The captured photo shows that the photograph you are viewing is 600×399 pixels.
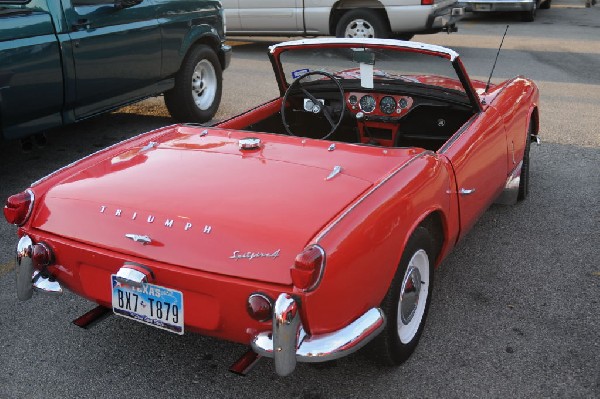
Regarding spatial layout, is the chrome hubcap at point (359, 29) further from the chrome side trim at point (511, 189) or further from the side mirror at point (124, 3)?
the chrome side trim at point (511, 189)

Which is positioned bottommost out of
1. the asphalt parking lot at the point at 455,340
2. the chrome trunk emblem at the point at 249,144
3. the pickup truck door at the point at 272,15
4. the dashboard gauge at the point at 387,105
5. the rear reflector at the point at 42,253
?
the asphalt parking lot at the point at 455,340

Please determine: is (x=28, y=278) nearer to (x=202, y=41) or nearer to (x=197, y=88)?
(x=197, y=88)

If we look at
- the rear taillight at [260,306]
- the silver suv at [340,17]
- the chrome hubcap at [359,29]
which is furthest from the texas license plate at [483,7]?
the rear taillight at [260,306]

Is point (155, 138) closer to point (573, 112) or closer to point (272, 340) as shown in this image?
point (272, 340)

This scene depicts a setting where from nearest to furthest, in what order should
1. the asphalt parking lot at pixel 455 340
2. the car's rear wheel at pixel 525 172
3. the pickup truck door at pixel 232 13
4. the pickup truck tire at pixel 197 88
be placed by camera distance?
the asphalt parking lot at pixel 455 340 → the car's rear wheel at pixel 525 172 → the pickup truck tire at pixel 197 88 → the pickup truck door at pixel 232 13

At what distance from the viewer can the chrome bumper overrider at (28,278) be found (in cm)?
285

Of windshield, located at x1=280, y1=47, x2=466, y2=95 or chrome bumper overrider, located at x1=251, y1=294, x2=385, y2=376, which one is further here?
windshield, located at x1=280, y1=47, x2=466, y2=95

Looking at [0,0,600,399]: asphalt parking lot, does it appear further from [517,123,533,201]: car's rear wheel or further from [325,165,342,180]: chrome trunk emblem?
[325,165,342,180]: chrome trunk emblem

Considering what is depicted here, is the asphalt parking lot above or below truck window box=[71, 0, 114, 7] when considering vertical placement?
below

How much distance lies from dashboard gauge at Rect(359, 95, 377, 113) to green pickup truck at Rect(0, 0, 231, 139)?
8.26ft

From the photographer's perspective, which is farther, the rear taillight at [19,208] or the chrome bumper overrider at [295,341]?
the rear taillight at [19,208]

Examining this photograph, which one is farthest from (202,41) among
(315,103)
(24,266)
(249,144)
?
(24,266)

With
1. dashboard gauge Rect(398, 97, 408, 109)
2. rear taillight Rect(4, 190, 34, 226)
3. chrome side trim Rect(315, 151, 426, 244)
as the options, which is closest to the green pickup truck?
rear taillight Rect(4, 190, 34, 226)

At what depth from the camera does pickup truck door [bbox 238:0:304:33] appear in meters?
11.0
